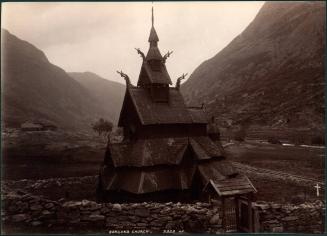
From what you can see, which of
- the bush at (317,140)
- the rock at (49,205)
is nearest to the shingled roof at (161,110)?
the rock at (49,205)

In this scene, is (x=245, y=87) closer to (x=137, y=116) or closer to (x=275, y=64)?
(x=275, y=64)

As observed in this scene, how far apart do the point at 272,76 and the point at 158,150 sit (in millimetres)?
115936

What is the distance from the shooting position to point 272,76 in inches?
5231

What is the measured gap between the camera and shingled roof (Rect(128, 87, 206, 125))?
87.0ft

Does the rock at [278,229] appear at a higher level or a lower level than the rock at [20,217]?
higher

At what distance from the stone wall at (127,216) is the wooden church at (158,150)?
2.87 meters

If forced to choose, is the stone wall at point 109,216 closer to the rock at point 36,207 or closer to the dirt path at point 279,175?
the rock at point 36,207

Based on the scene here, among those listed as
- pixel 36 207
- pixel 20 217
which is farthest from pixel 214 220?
pixel 20 217

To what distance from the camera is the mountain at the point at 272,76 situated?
93.4m

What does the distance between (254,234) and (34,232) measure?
1135 centimetres

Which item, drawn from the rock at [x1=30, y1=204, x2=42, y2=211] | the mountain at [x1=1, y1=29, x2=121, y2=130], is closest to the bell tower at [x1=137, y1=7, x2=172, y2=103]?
the rock at [x1=30, y1=204, x2=42, y2=211]

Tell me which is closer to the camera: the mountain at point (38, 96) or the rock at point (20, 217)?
the rock at point (20, 217)

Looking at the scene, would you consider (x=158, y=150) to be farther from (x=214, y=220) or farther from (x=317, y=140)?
(x=317, y=140)

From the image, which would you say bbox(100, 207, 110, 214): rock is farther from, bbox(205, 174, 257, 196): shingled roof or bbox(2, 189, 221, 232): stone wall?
bbox(205, 174, 257, 196): shingled roof
